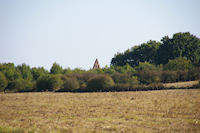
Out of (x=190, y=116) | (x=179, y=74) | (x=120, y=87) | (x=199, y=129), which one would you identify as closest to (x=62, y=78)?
(x=120, y=87)

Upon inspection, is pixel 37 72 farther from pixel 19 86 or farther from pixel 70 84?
pixel 70 84

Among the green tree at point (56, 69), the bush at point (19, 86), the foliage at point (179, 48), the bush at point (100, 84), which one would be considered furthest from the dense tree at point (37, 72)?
the foliage at point (179, 48)

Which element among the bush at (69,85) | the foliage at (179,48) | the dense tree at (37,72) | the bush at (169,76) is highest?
the foliage at (179,48)

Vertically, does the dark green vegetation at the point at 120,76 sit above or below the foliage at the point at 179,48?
below

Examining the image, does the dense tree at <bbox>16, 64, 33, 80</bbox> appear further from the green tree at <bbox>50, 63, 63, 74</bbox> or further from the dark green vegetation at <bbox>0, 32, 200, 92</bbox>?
the green tree at <bbox>50, 63, 63, 74</bbox>

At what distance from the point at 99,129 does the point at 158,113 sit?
5543mm

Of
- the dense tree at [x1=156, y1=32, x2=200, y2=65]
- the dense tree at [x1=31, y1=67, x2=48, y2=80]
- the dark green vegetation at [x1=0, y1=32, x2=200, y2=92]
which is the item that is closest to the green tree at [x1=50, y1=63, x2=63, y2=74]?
the dark green vegetation at [x1=0, y1=32, x2=200, y2=92]

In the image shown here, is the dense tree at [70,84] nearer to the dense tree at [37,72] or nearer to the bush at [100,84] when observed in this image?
the bush at [100,84]

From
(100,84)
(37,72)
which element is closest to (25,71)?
(37,72)

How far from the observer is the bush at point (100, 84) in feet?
129

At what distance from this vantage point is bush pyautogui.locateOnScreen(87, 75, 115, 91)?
129ft

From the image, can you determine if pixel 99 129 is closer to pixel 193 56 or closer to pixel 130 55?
pixel 193 56

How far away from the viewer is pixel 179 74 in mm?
45250

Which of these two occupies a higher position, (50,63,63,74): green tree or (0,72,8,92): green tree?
(50,63,63,74): green tree
